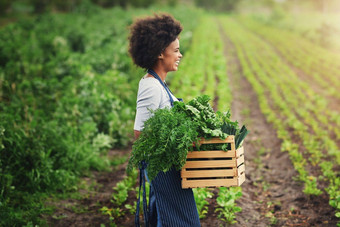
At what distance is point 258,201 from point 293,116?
4326 millimetres

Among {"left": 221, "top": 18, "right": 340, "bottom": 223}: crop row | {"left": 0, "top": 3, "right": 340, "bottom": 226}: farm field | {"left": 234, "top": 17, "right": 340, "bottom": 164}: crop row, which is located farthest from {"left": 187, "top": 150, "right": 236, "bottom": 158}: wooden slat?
{"left": 234, "top": 17, "right": 340, "bottom": 164}: crop row

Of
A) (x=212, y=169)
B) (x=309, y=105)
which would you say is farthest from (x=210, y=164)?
(x=309, y=105)

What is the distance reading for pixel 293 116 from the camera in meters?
8.07

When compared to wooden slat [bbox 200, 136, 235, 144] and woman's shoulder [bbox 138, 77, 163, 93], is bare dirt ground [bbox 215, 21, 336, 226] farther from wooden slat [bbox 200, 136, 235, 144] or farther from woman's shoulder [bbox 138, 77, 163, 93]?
woman's shoulder [bbox 138, 77, 163, 93]

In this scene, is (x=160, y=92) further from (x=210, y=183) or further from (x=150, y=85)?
(x=210, y=183)

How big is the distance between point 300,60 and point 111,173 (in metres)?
15.2

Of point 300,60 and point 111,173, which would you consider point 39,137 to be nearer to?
point 111,173

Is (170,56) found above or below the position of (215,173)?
above

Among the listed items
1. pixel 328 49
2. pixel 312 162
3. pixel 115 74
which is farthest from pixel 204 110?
pixel 328 49

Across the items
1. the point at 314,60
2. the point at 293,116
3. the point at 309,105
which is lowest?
the point at 293,116

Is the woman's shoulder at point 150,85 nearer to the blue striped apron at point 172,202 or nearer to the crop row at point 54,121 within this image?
the blue striped apron at point 172,202

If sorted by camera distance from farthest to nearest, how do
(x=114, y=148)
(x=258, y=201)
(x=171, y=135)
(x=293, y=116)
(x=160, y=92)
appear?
(x=293, y=116) < (x=114, y=148) < (x=258, y=201) < (x=160, y=92) < (x=171, y=135)

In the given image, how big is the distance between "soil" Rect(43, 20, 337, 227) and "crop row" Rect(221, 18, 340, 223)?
0.58 ft

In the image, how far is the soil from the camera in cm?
368
